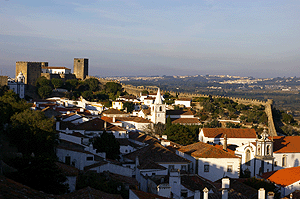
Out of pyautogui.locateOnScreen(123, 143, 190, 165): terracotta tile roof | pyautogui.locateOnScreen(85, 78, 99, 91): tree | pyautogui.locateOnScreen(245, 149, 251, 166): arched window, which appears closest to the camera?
pyautogui.locateOnScreen(123, 143, 190, 165): terracotta tile roof

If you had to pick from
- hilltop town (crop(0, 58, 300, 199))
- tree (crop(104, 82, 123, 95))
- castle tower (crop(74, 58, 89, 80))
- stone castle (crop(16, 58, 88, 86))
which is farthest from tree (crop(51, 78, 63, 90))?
castle tower (crop(74, 58, 89, 80))

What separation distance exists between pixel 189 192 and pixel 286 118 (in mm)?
42899

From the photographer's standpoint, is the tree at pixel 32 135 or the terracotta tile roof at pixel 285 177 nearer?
the tree at pixel 32 135

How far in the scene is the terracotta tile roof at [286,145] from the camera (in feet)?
95.7

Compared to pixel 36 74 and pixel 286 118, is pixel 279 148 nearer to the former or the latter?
pixel 286 118

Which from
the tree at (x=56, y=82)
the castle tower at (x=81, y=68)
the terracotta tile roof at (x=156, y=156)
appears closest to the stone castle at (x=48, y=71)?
the castle tower at (x=81, y=68)

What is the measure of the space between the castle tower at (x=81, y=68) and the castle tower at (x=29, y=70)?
441 inches

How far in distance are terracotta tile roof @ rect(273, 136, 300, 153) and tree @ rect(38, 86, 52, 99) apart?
33312mm

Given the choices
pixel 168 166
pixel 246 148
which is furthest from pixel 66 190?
pixel 246 148

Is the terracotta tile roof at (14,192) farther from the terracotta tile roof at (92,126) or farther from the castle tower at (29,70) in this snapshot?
the castle tower at (29,70)

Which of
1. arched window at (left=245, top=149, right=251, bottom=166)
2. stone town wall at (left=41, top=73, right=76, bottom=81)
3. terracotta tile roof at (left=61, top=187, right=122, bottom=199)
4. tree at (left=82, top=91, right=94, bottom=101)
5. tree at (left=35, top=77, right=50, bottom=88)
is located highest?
stone town wall at (left=41, top=73, right=76, bottom=81)

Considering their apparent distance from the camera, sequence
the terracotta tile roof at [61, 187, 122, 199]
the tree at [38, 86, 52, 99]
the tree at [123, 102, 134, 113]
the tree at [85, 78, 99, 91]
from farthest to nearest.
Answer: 1. the tree at [85, 78, 99, 91]
2. the tree at [38, 86, 52, 99]
3. the tree at [123, 102, 134, 113]
4. the terracotta tile roof at [61, 187, 122, 199]

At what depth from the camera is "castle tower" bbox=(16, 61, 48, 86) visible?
200 feet

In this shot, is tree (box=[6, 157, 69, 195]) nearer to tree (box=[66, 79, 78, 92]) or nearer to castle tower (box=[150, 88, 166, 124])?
castle tower (box=[150, 88, 166, 124])
